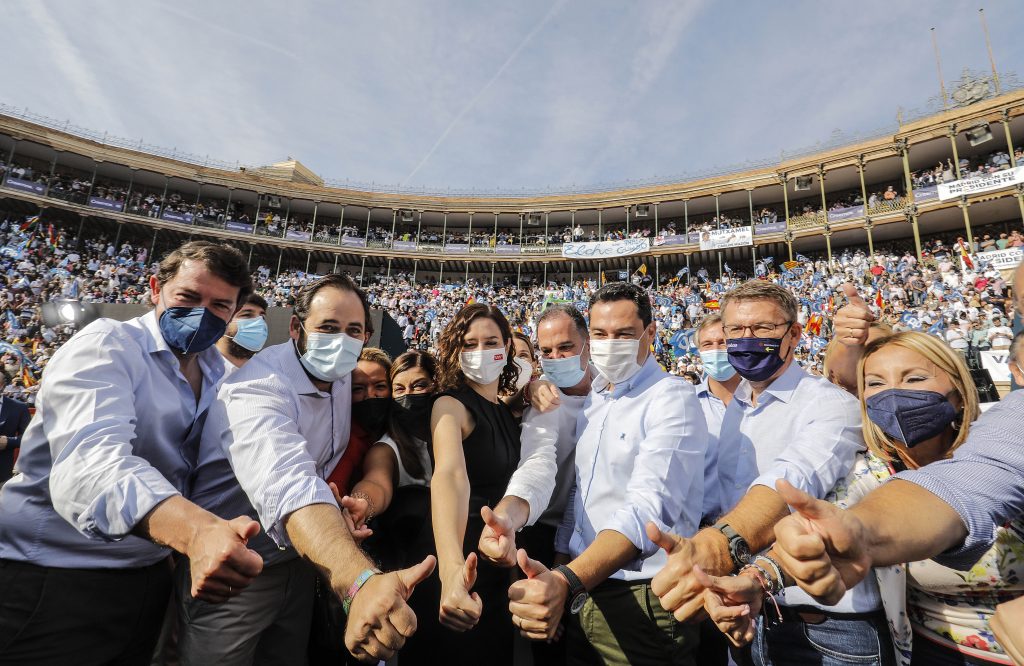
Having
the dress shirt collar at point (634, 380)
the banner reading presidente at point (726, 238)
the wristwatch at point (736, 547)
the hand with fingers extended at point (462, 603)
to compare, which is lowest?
the hand with fingers extended at point (462, 603)

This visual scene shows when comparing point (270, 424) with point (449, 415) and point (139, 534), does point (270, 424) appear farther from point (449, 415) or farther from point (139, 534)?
point (449, 415)

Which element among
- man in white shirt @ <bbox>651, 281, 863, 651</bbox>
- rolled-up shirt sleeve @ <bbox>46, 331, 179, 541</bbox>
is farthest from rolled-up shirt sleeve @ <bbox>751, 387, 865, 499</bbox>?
rolled-up shirt sleeve @ <bbox>46, 331, 179, 541</bbox>

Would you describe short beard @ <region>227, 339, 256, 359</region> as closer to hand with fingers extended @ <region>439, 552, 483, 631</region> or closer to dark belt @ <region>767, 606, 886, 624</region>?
hand with fingers extended @ <region>439, 552, 483, 631</region>

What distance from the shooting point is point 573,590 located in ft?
5.34

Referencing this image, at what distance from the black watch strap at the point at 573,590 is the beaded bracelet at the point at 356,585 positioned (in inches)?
26.4

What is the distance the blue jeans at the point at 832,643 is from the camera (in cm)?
185

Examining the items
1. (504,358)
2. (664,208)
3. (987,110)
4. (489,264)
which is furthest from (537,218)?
(504,358)

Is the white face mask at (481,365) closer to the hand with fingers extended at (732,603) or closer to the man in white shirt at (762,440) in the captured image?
the man in white shirt at (762,440)

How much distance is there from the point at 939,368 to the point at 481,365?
2.16 m

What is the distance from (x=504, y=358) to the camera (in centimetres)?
275

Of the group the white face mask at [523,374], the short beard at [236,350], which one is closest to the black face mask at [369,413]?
the white face mask at [523,374]

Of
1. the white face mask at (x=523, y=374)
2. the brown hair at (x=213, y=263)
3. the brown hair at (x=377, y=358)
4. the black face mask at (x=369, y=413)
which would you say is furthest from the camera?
the white face mask at (x=523, y=374)

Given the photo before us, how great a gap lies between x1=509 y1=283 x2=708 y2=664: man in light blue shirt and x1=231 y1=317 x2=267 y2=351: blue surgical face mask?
3516mm

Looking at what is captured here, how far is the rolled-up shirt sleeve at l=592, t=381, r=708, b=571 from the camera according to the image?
187 centimetres
